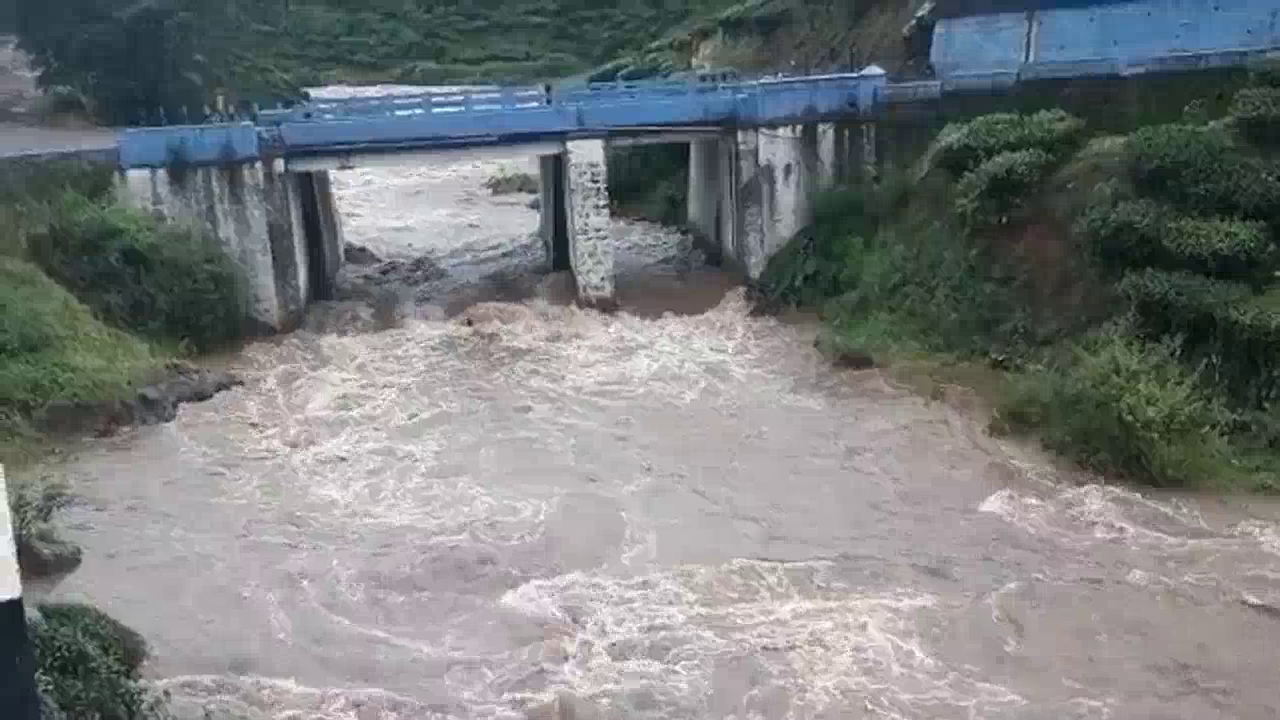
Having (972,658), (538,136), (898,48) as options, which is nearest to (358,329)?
(538,136)

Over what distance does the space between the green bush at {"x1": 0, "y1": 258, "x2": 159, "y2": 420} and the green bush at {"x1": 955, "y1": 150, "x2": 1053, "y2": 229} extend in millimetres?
13762

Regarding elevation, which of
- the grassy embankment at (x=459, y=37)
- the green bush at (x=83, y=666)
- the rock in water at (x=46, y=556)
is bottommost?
the rock in water at (x=46, y=556)

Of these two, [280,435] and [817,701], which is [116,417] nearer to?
[280,435]

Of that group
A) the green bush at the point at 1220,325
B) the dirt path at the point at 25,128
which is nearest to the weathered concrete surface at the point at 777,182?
the green bush at the point at 1220,325

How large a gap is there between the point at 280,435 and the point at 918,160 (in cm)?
1293

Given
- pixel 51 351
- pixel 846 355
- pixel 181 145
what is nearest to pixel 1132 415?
pixel 846 355

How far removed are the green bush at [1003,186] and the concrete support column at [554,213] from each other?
8938mm

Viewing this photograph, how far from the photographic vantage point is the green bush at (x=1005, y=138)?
74.9 feet

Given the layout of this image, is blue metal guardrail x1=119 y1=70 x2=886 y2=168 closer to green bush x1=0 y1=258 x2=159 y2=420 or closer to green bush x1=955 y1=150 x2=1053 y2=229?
green bush x1=955 y1=150 x2=1053 y2=229

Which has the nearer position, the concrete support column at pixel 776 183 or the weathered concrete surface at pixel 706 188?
the concrete support column at pixel 776 183

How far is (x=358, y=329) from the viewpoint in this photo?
82.1 feet

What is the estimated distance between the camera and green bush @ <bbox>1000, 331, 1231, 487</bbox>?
17188 mm

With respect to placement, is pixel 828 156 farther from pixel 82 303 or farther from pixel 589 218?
pixel 82 303

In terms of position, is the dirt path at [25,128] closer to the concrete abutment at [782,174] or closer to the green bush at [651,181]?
the concrete abutment at [782,174]
